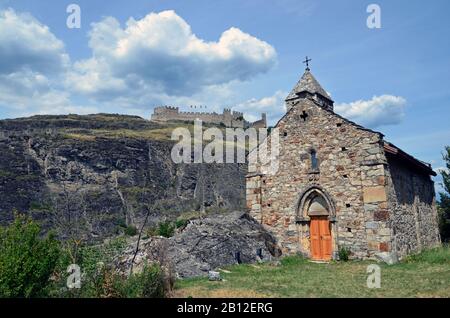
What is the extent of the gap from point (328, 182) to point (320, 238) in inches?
100

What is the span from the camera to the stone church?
14398 millimetres

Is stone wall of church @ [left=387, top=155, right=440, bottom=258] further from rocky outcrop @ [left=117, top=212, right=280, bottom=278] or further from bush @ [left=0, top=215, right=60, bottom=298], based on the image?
bush @ [left=0, top=215, right=60, bottom=298]

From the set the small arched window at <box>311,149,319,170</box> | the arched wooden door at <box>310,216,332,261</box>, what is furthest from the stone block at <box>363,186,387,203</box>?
the small arched window at <box>311,149,319,170</box>

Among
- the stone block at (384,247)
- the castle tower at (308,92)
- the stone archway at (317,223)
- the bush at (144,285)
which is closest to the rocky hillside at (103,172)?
the castle tower at (308,92)

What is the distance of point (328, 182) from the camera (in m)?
15.7

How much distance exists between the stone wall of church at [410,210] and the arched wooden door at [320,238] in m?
2.70

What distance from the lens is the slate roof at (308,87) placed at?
23.4 m

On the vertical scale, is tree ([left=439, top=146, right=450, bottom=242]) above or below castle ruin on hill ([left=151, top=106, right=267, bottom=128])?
below

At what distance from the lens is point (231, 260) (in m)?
14.0

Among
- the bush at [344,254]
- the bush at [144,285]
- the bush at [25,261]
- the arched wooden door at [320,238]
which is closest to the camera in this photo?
the bush at [25,261]

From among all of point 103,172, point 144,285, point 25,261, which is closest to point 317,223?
point 144,285

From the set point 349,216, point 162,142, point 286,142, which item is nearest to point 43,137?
point 162,142

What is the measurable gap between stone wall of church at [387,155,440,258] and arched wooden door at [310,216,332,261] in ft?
8.87

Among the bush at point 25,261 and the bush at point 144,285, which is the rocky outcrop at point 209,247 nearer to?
the bush at point 144,285
